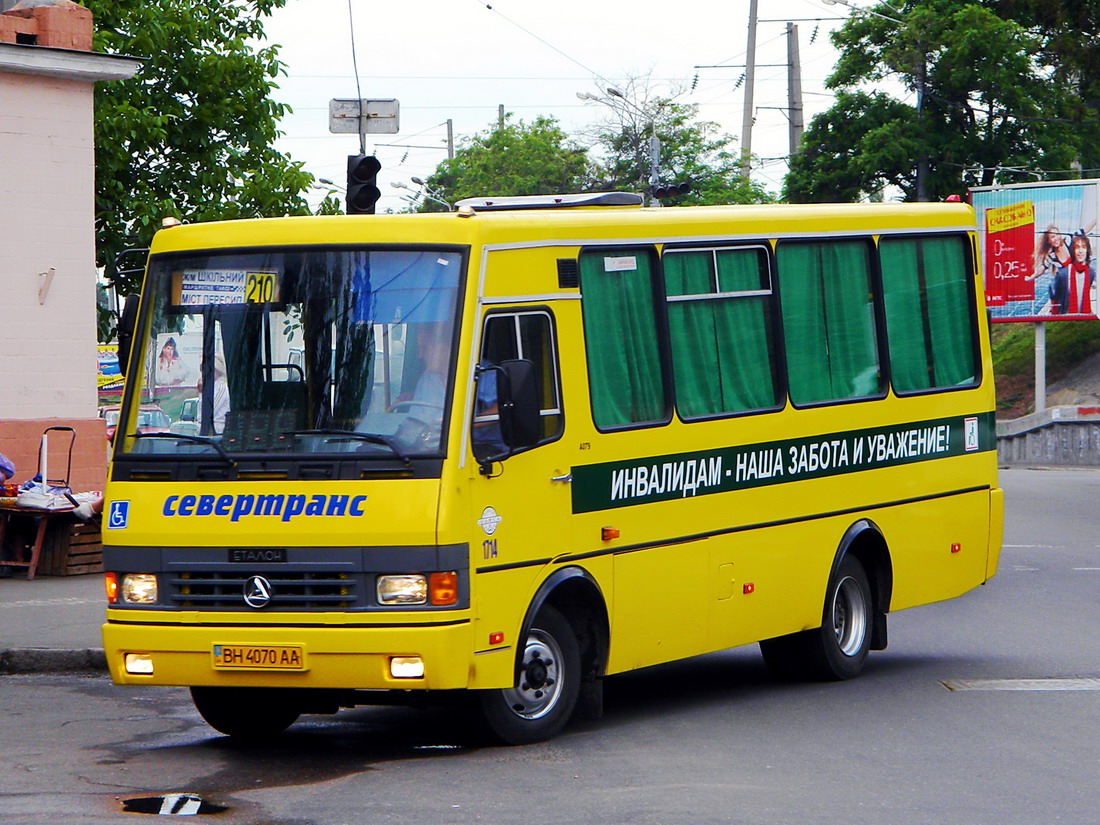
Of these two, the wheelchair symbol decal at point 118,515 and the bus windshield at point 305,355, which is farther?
the wheelchair symbol decal at point 118,515

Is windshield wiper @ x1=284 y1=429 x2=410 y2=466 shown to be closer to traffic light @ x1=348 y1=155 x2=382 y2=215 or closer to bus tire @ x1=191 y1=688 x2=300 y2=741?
bus tire @ x1=191 y1=688 x2=300 y2=741

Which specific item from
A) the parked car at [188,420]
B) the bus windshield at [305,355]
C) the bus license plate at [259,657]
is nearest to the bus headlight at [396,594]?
the bus license plate at [259,657]

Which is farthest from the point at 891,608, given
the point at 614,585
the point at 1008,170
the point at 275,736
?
the point at 1008,170

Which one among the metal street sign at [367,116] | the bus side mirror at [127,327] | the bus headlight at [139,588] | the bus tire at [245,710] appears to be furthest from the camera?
the metal street sign at [367,116]

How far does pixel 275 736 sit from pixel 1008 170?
4847 centimetres

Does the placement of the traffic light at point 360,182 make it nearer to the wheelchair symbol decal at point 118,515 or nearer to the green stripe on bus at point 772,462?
the green stripe on bus at point 772,462

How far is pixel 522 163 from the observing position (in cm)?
7931

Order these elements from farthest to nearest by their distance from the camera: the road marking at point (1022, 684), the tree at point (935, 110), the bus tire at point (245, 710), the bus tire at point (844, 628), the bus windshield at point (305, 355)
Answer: the tree at point (935, 110) < the bus tire at point (844, 628) < the road marking at point (1022, 684) < the bus tire at point (245, 710) < the bus windshield at point (305, 355)

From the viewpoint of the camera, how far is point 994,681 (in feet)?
36.6

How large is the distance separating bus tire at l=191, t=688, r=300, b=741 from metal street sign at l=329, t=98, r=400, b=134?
26.5ft

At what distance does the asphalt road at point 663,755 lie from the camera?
7.25 metres

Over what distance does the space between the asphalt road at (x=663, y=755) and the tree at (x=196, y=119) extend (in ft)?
52.8

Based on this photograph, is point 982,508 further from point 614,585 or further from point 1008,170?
point 1008,170

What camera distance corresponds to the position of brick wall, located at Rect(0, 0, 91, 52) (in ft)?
58.8
